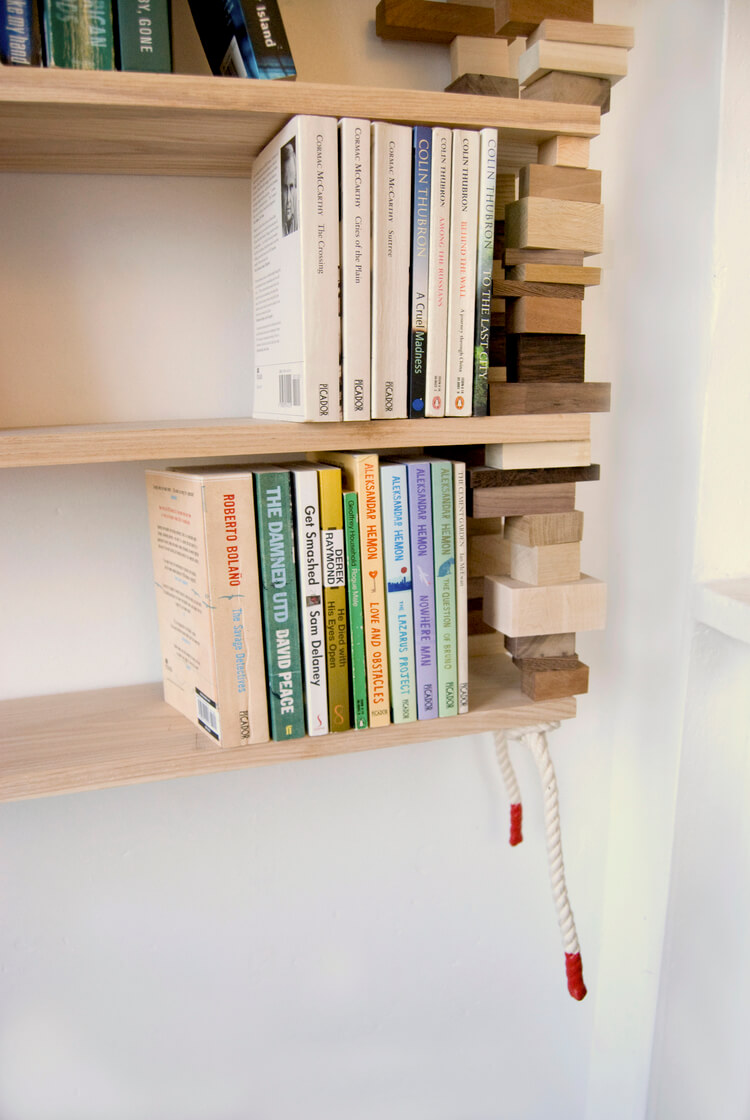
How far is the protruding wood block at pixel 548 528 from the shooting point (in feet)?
2.77

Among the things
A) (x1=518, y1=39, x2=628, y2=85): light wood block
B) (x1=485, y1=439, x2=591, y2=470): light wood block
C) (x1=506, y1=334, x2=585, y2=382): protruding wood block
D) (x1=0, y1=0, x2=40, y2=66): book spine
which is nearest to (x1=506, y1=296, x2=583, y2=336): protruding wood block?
(x1=506, y1=334, x2=585, y2=382): protruding wood block

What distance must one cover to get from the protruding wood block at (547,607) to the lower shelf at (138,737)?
0.27 feet

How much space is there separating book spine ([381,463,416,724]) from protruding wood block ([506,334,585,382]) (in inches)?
6.1

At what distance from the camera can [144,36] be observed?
683 millimetres

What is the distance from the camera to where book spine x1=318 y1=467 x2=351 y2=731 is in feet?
2.54

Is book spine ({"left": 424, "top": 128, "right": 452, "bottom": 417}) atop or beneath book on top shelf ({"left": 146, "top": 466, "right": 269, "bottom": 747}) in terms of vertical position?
atop

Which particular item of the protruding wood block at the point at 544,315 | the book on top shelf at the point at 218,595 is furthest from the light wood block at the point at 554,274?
the book on top shelf at the point at 218,595

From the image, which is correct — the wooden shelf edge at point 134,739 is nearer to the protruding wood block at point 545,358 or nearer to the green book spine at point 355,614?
the green book spine at point 355,614

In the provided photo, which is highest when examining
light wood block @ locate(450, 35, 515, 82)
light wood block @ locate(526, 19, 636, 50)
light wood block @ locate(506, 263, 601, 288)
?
light wood block @ locate(450, 35, 515, 82)

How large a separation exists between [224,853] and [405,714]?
357 mm

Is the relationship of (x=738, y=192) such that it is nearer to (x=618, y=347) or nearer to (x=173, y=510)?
(x=618, y=347)

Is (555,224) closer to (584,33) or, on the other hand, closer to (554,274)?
(554,274)

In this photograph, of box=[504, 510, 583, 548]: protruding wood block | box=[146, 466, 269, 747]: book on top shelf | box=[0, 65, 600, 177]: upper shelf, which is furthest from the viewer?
box=[504, 510, 583, 548]: protruding wood block

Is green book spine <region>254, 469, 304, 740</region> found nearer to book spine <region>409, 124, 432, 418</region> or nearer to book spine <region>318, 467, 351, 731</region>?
book spine <region>318, 467, 351, 731</region>
